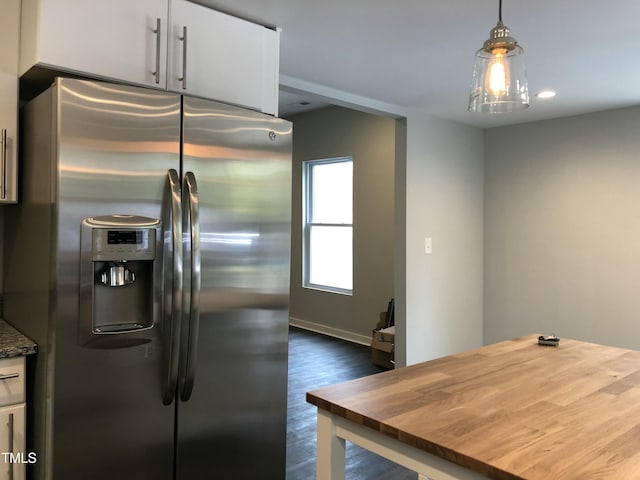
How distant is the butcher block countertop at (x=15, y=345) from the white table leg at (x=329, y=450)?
106cm

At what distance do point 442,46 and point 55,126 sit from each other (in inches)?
73.2

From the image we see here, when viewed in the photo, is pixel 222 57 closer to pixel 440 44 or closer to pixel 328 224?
pixel 440 44

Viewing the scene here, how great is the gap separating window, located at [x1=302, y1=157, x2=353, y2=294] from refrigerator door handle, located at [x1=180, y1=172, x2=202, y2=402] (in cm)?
397

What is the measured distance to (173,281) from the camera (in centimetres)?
182

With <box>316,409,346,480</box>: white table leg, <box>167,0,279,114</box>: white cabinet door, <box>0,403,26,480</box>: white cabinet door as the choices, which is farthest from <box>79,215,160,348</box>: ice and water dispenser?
<box>316,409,346,480</box>: white table leg

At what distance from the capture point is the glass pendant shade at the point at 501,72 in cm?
150

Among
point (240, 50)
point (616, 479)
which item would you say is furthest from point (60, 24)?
point (616, 479)

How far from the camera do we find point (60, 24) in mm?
1740

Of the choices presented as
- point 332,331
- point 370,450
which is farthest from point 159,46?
point 332,331

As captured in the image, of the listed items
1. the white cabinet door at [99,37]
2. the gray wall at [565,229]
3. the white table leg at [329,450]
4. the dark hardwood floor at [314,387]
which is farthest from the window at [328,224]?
the white table leg at [329,450]

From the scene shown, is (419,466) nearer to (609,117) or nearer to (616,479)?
(616,479)

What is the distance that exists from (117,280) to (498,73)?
1.44m

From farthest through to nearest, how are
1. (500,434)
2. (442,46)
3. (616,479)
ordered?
(442,46)
(500,434)
(616,479)

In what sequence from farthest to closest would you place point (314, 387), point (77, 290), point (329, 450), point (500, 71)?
1. point (314, 387)
2. point (77, 290)
3. point (500, 71)
4. point (329, 450)
